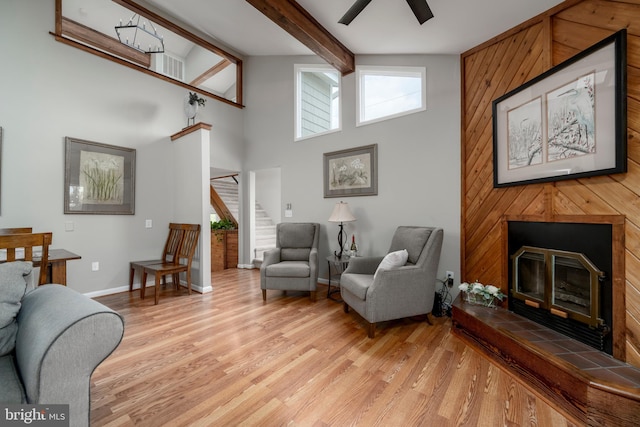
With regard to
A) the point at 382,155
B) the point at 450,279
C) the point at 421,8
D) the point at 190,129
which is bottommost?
the point at 450,279

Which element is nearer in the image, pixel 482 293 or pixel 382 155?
pixel 482 293

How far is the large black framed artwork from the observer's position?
1677mm

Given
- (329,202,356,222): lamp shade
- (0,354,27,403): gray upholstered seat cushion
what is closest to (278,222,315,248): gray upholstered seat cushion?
(329,202,356,222): lamp shade

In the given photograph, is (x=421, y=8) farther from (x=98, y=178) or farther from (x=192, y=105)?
(x=98, y=178)

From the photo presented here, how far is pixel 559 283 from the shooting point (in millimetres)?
2021

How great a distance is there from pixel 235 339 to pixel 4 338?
1.45 metres

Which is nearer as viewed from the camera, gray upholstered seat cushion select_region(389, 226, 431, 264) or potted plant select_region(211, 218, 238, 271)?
gray upholstered seat cushion select_region(389, 226, 431, 264)

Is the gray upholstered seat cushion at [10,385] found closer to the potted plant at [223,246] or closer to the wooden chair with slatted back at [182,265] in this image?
the wooden chair with slatted back at [182,265]

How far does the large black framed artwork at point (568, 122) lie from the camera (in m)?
1.68

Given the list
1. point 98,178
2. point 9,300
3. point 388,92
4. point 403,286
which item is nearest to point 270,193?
point 98,178

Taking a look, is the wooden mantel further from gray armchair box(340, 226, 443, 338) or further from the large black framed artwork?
the large black framed artwork

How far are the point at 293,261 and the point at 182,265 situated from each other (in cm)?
148

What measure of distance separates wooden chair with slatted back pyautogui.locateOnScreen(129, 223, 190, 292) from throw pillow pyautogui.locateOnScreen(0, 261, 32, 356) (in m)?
2.49

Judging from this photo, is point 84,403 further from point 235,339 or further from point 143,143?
point 143,143
